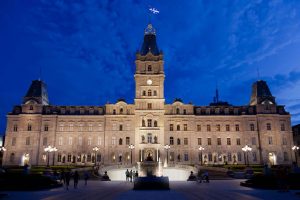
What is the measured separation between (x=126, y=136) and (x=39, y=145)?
23.0 m

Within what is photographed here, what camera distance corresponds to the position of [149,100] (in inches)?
3002

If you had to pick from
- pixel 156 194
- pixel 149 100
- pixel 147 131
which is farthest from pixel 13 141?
pixel 156 194

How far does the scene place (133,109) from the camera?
78250 mm

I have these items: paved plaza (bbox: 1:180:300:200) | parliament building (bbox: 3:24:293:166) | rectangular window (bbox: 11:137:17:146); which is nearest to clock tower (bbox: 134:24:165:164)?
parliament building (bbox: 3:24:293:166)

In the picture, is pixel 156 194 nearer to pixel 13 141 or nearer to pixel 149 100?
pixel 149 100

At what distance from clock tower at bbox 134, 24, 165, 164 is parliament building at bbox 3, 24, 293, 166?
0.83 feet

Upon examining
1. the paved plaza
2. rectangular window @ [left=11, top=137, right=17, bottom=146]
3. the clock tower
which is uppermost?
the clock tower

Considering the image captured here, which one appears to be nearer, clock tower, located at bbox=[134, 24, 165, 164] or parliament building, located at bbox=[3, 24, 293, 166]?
clock tower, located at bbox=[134, 24, 165, 164]

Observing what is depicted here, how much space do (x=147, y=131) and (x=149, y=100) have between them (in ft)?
27.5

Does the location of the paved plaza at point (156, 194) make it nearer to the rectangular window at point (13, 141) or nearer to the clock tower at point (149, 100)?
the clock tower at point (149, 100)

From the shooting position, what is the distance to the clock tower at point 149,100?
72.8 m

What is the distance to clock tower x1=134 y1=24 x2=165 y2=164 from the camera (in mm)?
72750

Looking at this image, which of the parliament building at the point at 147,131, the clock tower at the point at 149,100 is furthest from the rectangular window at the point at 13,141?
the clock tower at the point at 149,100

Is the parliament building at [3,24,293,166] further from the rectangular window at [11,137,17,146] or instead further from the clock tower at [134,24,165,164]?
the clock tower at [134,24,165,164]
